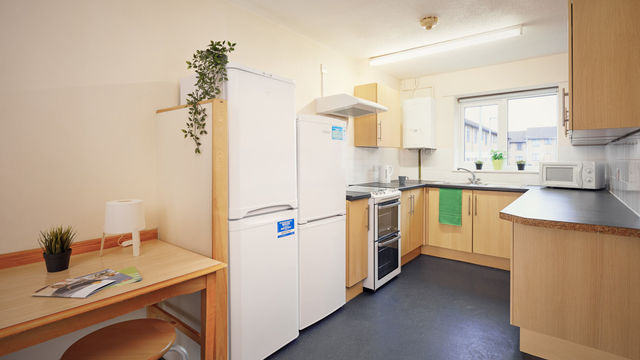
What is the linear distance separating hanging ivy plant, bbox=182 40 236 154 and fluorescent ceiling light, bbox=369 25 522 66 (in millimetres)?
2466

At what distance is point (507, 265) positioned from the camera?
11.6ft

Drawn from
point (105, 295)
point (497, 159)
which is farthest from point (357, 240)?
point (497, 159)

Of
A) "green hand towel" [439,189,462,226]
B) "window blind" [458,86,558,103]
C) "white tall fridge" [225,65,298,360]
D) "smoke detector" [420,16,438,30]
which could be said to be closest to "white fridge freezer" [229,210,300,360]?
"white tall fridge" [225,65,298,360]

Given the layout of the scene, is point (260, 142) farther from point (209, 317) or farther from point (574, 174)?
Answer: point (574, 174)

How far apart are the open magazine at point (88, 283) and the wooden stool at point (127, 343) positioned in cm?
25

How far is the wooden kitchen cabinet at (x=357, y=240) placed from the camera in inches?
107

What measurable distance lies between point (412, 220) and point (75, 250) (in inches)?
129

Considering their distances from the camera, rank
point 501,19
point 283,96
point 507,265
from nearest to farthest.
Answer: point 283,96
point 501,19
point 507,265

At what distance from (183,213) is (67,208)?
1.95 ft

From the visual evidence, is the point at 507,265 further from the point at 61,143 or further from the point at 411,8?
the point at 61,143

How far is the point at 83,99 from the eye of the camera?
5.64 ft

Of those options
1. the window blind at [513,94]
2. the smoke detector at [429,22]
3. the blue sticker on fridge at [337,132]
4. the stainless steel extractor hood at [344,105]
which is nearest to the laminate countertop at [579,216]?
the blue sticker on fridge at [337,132]

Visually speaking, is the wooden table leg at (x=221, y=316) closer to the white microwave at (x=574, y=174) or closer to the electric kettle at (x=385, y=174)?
the electric kettle at (x=385, y=174)

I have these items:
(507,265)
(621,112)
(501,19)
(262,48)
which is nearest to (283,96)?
(262,48)
